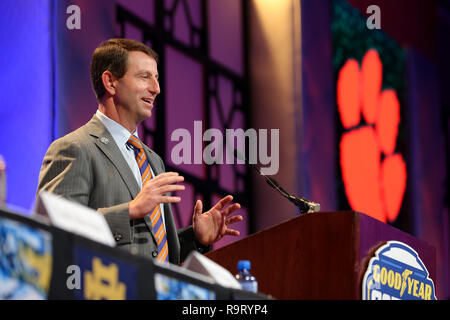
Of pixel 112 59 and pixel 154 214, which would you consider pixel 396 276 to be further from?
pixel 112 59

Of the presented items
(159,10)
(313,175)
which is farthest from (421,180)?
(159,10)

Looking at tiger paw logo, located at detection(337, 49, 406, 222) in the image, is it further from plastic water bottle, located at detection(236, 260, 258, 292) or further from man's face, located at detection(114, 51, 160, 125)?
plastic water bottle, located at detection(236, 260, 258, 292)

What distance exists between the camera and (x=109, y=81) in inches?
115

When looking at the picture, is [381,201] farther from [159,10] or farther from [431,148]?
[159,10]

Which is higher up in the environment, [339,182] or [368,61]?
[368,61]

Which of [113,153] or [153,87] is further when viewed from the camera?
[153,87]

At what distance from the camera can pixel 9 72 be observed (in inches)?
150

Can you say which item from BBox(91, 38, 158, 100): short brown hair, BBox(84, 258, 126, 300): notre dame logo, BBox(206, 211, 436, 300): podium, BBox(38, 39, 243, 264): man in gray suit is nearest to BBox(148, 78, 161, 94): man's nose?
BBox(38, 39, 243, 264): man in gray suit

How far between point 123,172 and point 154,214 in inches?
7.5

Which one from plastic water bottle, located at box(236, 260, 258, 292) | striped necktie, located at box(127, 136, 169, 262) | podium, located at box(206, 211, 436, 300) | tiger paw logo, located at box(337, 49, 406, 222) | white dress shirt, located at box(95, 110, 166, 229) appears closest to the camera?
plastic water bottle, located at box(236, 260, 258, 292)

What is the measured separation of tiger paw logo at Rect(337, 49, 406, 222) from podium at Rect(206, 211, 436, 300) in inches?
172

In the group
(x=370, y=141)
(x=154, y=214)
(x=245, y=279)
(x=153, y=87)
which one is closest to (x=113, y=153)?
(x=154, y=214)

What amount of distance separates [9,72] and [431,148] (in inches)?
224

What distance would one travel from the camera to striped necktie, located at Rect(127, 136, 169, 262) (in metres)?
2.64
